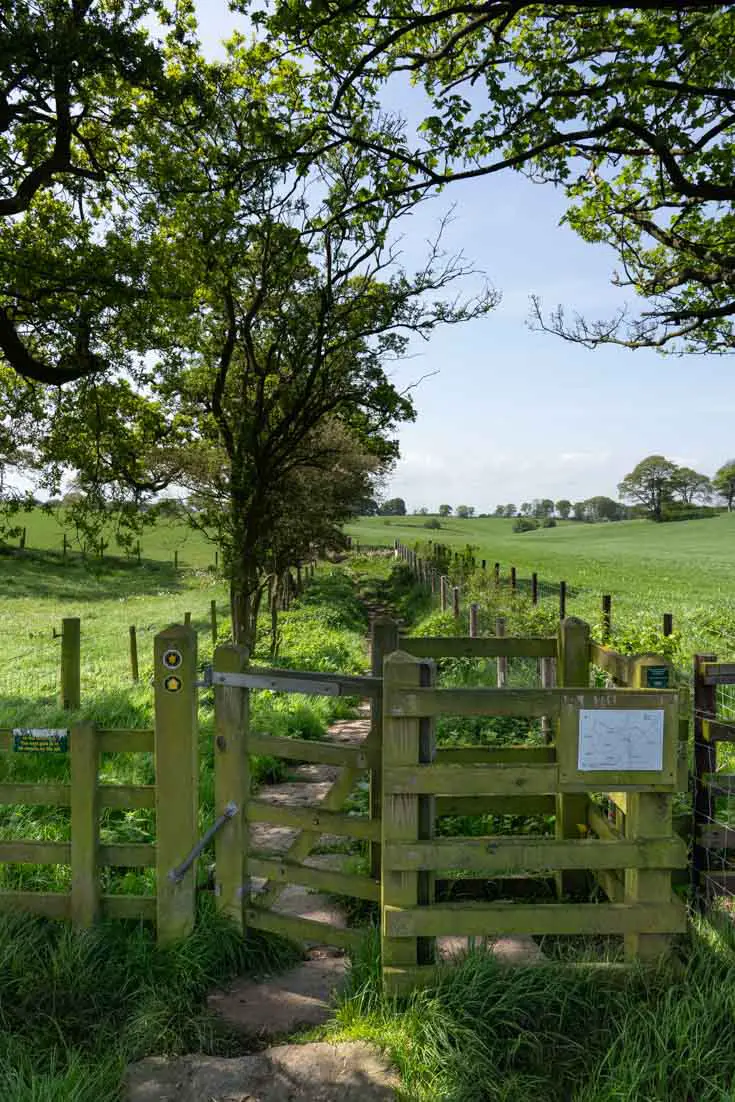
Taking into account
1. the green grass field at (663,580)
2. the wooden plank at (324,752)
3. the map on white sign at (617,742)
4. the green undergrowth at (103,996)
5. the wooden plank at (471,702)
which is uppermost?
the wooden plank at (471,702)

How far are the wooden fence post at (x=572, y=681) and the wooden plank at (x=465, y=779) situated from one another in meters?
1.23

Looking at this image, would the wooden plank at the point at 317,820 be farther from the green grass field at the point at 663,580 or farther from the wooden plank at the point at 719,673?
the green grass field at the point at 663,580

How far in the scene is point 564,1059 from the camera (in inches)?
123

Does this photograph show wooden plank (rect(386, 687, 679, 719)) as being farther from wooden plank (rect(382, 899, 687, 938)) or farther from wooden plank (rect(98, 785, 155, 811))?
wooden plank (rect(98, 785, 155, 811))

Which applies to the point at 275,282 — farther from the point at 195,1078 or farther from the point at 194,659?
the point at 195,1078

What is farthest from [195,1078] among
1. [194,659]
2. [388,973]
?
[194,659]

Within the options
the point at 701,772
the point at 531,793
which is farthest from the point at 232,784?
the point at 701,772

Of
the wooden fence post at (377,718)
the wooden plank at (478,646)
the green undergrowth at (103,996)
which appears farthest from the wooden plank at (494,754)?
the green undergrowth at (103,996)

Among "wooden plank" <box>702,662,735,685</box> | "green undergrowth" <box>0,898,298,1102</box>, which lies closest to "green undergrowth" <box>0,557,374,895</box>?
"green undergrowth" <box>0,898,298,1102</box>

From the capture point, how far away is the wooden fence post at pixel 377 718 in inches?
163

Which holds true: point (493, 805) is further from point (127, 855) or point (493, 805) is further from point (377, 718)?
point (127, 855)

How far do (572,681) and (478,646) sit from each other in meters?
0.64

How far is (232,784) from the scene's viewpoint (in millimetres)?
4066

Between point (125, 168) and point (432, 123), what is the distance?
6372 millimetres
